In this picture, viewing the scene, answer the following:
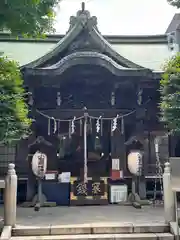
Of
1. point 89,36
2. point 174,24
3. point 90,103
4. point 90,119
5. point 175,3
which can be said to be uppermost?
point 174,24

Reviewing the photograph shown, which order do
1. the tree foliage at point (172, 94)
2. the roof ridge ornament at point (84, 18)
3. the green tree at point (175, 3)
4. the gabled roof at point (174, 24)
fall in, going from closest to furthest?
the green tree at point (175, 3)
the tree foliage at point (172, 94)
the roof ridge ornament at point (84, 18)
the gabled roof at point (174, 24)

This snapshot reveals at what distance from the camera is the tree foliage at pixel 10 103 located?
7.09 meters

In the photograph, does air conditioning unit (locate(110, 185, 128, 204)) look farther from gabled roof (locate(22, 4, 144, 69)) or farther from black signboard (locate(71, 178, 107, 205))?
gabled roof (locate(22, 4, 144, 69))

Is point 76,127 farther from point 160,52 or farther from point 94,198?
point 160,52

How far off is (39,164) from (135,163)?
327cm

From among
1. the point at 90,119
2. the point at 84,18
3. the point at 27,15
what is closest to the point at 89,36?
the point at 84,18

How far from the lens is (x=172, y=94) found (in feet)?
26.0

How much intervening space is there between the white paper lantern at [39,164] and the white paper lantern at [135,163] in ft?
9.76

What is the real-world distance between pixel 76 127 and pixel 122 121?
1.74 m

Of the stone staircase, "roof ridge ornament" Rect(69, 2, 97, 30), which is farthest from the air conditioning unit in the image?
"roof ridge ornament" Rect(69, 2, 97, 30)

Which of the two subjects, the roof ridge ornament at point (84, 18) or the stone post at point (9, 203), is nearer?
the stone post at point (9, 203)

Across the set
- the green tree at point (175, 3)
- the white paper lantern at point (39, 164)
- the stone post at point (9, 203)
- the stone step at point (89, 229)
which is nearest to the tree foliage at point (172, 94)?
the green tree at point (175, 3)

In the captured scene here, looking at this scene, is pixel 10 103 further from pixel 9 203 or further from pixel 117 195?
pixel 117 195

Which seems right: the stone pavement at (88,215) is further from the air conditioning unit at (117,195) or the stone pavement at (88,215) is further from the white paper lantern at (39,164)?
the white paper lantern at (39,164)
